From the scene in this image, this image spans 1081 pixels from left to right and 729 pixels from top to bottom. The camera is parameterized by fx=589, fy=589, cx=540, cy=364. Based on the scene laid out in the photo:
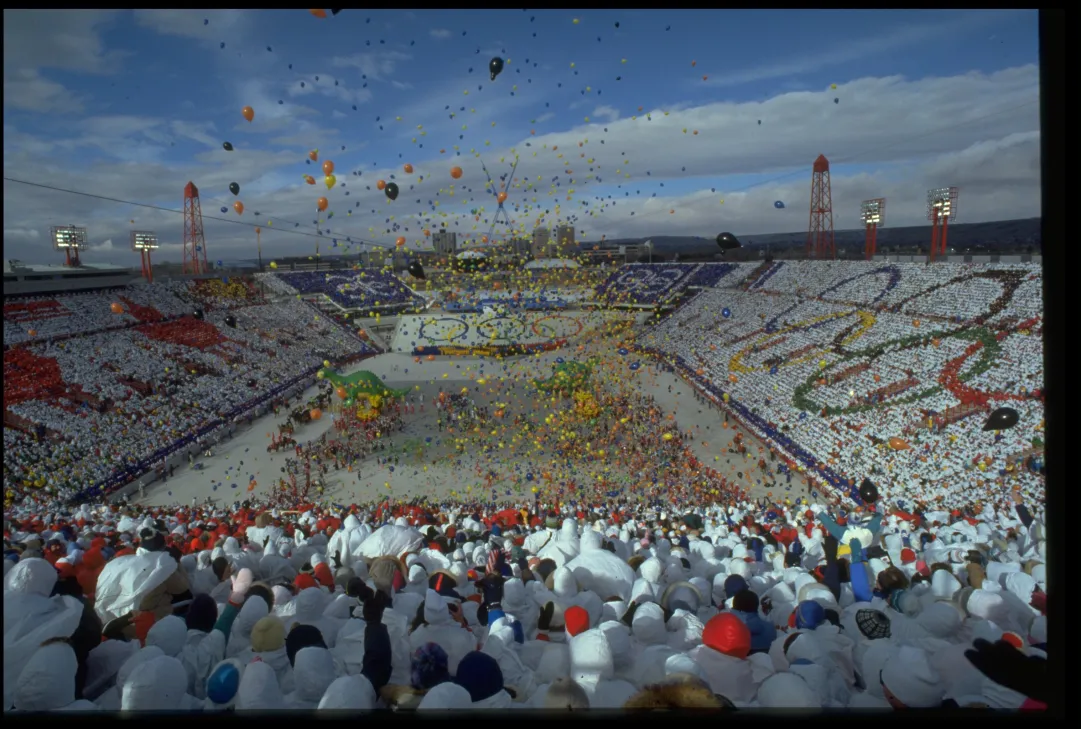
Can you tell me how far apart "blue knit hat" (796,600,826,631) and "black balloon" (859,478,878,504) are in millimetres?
8898

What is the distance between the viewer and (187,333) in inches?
1003

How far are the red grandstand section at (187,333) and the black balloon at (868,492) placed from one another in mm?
24322

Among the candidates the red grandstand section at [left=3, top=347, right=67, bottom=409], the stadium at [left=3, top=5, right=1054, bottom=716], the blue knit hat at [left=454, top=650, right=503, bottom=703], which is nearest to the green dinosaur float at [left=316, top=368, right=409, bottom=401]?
the stadium at [left=3, top=5, right=1054, bottom=716]

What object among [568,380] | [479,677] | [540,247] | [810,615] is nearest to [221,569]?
[479,677]

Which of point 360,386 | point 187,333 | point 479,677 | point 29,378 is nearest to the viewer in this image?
point 479,677

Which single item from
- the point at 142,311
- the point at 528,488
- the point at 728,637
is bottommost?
the point at 528,488

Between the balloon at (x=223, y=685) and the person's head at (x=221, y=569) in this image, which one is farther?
the person's head at (x=221, y=569)

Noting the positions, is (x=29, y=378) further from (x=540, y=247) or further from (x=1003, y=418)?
(x=540, y=247)

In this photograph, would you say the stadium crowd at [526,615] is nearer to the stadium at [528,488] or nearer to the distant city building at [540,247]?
the stadium at [528,488]

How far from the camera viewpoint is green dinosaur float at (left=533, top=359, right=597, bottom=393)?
20359mm

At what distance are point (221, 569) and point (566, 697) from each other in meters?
2.91

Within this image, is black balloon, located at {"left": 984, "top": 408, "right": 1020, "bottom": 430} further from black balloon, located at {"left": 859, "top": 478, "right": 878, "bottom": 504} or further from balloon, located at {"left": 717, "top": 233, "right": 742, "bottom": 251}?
balloon, located at {"left": 717, "top": 233, "right": 742, "bottom": 251}

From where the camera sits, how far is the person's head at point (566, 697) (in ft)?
7.16

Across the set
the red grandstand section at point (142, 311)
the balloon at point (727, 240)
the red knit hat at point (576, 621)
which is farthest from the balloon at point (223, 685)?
the red grandstand section at point (142, 311)
